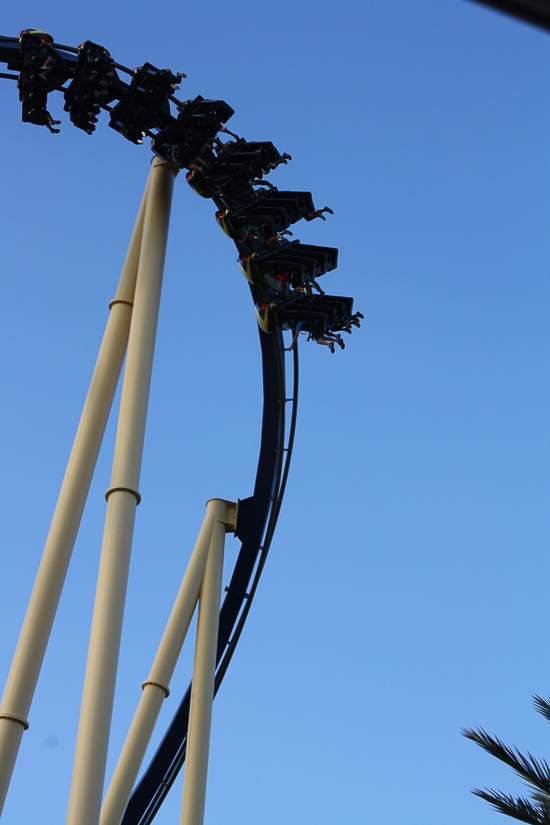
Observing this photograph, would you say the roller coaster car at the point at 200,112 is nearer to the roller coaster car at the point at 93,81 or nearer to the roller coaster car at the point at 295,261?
the roller coaster car at the point at 93,81

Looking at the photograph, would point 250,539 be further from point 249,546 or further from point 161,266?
point 161,266

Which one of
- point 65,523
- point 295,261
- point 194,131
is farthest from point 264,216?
point 65,523

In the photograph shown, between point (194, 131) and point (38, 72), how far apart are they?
1476mm

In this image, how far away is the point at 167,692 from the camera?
288 inches

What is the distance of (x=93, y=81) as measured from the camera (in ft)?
25.1

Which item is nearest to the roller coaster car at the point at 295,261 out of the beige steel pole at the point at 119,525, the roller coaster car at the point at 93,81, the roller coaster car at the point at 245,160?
the roller coaster car at the point at 245,160

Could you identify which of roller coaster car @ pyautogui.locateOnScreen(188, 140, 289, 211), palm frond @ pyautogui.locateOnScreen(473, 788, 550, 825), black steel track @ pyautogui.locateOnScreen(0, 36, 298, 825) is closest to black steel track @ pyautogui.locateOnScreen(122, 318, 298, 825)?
black steel track @ pyautogui.locateOnScreen(0, 36, 298, 825)

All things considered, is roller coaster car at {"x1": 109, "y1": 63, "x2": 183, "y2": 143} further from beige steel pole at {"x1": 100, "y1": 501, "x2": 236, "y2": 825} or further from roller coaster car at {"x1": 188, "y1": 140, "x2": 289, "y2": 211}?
beige steel pole at {"x1": 100, "y1": 501, "x2": 236, "y2": 825}

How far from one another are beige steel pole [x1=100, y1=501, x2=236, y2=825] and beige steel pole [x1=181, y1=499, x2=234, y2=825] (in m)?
0.08

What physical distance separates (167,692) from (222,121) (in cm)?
A: 497

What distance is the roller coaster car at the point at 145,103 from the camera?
7.62 metres

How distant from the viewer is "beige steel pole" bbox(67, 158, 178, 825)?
510 centimetres

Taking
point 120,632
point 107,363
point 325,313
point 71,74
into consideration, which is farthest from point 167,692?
point 71,74

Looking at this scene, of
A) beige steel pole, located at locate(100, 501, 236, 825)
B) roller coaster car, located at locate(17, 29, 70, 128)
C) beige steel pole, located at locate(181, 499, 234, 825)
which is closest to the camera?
beige steel pole, located at locate(100, 501, 236, 825)
